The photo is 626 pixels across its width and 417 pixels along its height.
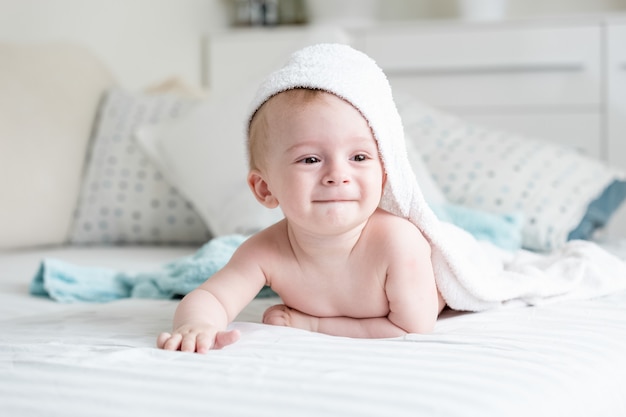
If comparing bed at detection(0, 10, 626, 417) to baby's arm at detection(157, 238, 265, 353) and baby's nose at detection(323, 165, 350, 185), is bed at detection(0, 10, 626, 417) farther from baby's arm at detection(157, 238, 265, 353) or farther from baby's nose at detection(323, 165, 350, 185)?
baby's nose at detection(323, 165, 350, 185)

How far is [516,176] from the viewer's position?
1.96 m

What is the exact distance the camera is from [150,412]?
74 centimetres

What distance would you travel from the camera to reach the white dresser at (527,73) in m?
2.96

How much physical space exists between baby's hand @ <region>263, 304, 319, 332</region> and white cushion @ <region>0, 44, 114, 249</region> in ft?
3.57

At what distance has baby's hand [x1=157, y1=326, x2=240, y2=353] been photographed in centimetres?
93

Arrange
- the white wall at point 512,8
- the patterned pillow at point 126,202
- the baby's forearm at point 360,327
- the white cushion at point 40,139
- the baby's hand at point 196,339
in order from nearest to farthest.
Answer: the baby's hand at point 196,339 → the baby's forearm at point 360,327 → the white cushion at point 40,139 → the patterned pillow at point 126,202 → the white wall at point 512,8

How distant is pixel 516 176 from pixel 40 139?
107 cm

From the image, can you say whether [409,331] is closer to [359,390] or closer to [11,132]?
[359,390]

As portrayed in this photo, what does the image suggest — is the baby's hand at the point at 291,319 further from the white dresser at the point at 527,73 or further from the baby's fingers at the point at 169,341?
the white dresser at the point at 527,73

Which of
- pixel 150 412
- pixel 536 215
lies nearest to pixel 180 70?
pixel 536 215

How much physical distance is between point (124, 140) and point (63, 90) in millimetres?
194

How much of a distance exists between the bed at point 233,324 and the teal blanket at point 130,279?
0.02m

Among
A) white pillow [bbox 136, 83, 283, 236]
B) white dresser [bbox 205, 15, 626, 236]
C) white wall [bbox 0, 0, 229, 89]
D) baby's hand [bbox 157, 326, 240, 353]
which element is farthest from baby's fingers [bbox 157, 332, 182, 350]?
white dresser [bbox 205, 15, 626, 236]

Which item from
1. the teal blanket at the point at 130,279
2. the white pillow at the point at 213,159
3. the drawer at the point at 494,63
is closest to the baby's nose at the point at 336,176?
the teal blanket at the point at 130,279
